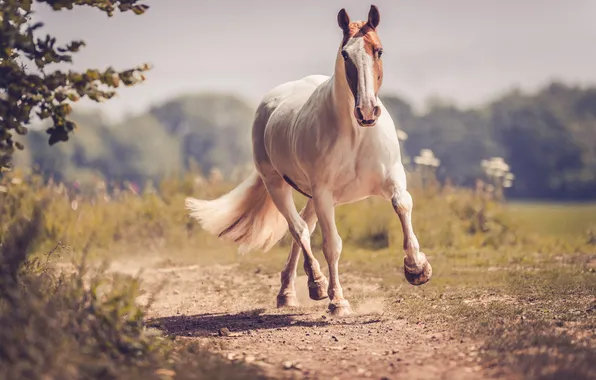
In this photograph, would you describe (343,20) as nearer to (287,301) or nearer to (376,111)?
(376,111)

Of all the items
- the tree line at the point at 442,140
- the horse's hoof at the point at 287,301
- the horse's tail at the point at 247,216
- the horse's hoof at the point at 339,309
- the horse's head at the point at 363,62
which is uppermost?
the tree line at the point at 442,140

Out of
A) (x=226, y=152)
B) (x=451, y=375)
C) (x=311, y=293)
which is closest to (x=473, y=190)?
(x=311, y=293)

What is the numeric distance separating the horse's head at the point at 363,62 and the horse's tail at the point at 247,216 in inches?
106

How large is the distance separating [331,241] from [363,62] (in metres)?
1.59

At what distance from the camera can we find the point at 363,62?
6.26 meters

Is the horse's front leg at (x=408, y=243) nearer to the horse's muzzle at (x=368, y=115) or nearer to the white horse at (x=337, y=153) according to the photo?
the white horse at (x=337, y=153)

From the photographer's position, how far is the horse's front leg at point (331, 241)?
22.7ft

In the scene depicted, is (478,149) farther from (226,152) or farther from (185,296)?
(185,296)

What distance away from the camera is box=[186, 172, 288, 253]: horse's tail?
8.89 metres

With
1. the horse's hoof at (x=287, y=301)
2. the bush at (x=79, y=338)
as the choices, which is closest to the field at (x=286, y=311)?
the bush at (x=79, y=338)

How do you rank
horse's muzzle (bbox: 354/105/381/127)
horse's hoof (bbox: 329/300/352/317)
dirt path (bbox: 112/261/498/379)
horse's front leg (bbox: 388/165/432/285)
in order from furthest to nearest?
horse's hoof (bbox: 329/300/352/317) → horse's front leg (bbox: 388/165/432/285) → horse's muzzle (bbox: 354/105/381/127) → dirt path (bbox: 112/261/498/379)

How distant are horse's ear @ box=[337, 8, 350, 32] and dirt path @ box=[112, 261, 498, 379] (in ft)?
7.57

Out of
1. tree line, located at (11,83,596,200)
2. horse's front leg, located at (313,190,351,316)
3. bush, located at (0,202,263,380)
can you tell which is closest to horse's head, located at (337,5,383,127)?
horse's front leg, located at (313,190,351,316)

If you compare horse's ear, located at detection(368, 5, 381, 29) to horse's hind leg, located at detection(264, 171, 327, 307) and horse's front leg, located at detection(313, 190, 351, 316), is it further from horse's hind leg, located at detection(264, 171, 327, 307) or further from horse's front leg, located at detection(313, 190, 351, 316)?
horse's hind leg, located at detection(264, 171, 327, 307)
